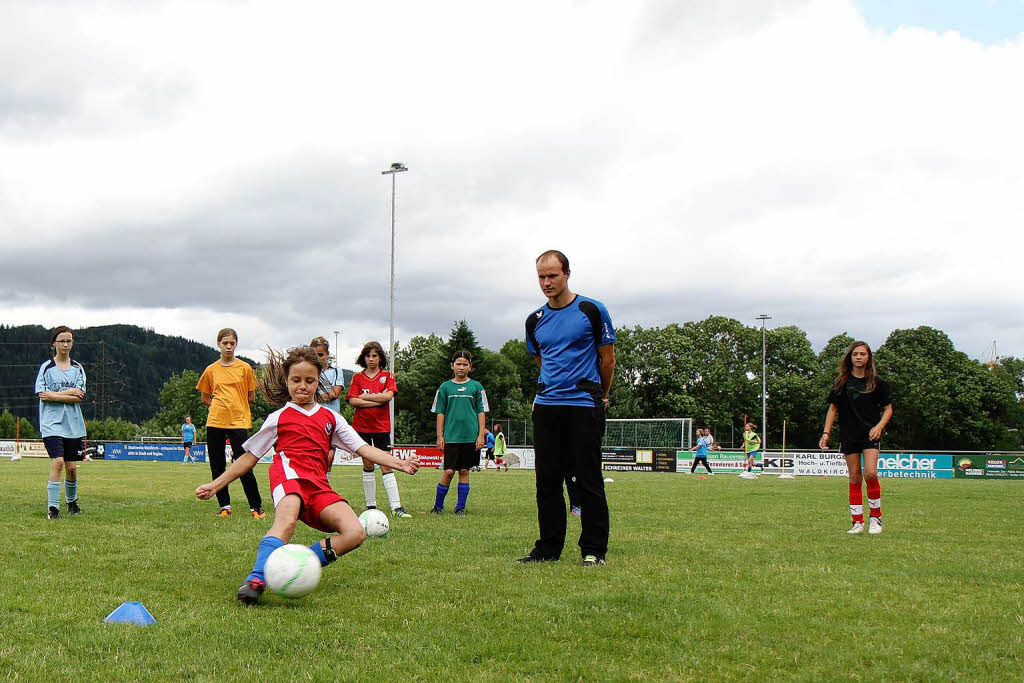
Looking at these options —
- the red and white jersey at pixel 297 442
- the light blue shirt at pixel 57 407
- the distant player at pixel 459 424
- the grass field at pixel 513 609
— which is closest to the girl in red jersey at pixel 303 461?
the red and white jersey at pixel 297 442

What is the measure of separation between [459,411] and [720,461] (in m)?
30.2

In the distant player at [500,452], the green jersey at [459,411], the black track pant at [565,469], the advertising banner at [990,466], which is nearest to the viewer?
the black track pant at [565,469]

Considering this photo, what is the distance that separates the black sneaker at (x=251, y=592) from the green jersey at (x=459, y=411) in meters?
5.59

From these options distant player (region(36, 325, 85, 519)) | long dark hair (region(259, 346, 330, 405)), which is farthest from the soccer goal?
long dark hair (region(259, 346, 330, 405))

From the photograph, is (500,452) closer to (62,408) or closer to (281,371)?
(62,408)

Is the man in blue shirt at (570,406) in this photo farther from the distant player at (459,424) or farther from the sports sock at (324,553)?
the distant player at (459,424)

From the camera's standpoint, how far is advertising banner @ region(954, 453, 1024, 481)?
3275 cm

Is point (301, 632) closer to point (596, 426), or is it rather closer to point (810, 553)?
point (596, 426)

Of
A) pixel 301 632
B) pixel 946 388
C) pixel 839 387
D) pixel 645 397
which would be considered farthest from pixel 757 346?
pixel 301 632

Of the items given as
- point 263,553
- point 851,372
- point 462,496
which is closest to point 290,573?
point 263,553

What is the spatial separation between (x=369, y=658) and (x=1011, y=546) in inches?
264

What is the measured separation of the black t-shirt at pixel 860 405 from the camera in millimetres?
8805

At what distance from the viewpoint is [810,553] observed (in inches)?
265

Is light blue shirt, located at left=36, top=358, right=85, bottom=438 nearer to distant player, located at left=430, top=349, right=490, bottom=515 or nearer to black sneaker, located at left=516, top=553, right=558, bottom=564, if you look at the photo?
distant player, located at left=430, top=349, right=490, bottom=515
